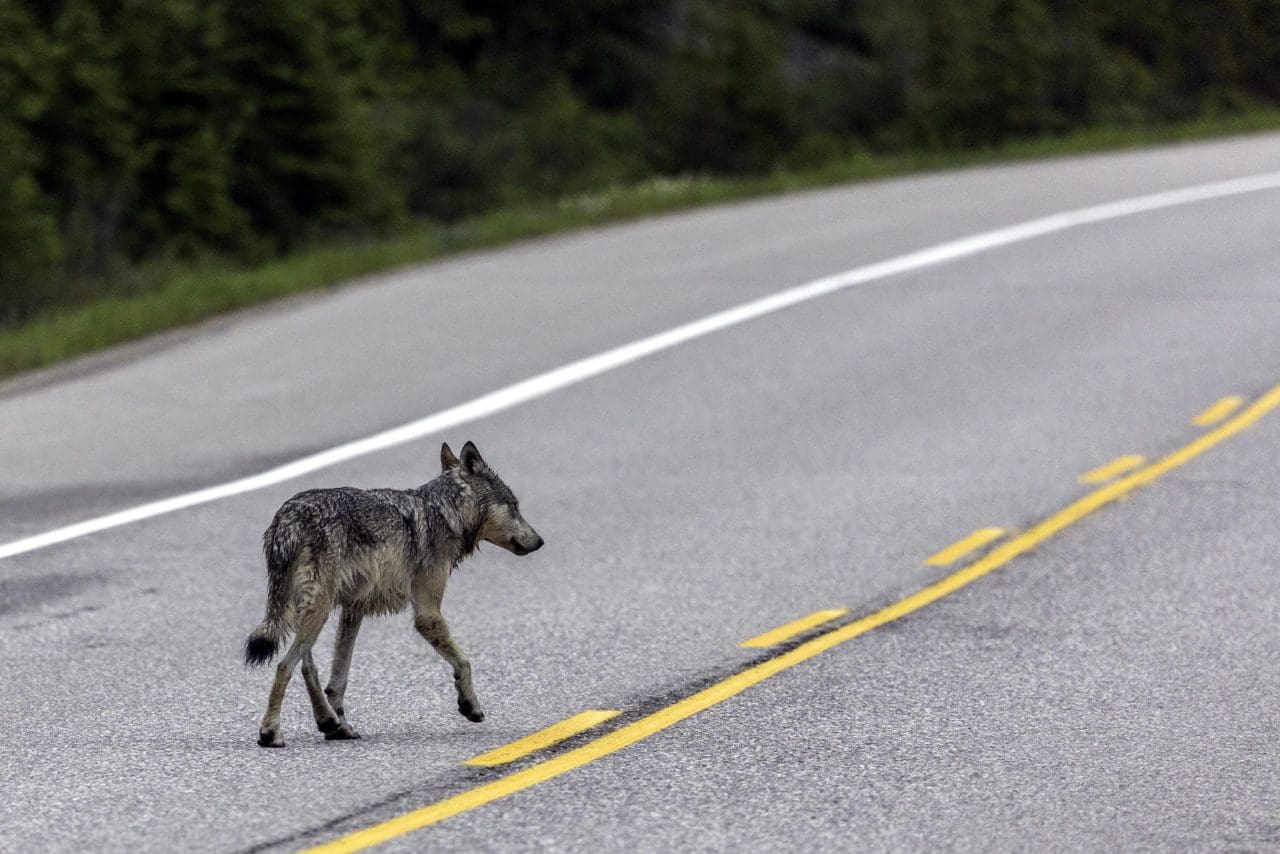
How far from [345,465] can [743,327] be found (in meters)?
5.29

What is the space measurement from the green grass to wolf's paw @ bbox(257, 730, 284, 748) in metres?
8.44

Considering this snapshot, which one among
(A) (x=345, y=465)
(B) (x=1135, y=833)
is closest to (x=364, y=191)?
(A) (x=345, y=465)

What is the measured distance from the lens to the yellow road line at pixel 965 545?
9820mm

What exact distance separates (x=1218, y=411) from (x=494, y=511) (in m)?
7.92

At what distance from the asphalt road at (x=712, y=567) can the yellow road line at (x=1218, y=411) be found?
0.46ft

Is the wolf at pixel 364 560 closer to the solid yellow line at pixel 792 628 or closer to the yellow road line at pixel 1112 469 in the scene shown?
→ the solid yellow line at pixel 792 628

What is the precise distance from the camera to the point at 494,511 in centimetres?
682

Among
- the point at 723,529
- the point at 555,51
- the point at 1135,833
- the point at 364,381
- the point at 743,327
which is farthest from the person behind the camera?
the point at 555,51

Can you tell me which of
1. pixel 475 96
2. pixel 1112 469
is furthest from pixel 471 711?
pixel 475 96

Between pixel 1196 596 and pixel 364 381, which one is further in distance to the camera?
pixel 364 381

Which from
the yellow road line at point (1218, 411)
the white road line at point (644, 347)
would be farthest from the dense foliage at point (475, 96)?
the yellow road line at point (1218, 411)

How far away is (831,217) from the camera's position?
2209 cm

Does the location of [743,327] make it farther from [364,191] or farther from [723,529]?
[364,191]

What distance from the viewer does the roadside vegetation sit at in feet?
71.8
